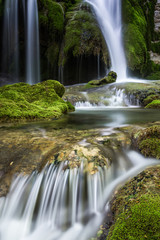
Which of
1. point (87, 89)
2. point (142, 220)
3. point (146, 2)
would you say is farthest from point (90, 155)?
point (146, 2)

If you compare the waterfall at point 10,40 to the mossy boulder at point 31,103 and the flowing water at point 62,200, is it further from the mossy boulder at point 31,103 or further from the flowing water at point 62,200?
the flowing water at point 62,200

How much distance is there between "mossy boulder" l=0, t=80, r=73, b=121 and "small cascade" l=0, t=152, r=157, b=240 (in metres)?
3.20

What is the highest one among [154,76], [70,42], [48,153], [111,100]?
[70,42]

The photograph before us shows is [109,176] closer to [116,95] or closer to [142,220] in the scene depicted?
[142,220]

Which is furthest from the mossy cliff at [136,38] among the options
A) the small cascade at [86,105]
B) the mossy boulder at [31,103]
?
the mossy boulder at [31,103]

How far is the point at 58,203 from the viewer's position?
1.88 metres

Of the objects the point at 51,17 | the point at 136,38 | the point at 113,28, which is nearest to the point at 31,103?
the point at 51,17

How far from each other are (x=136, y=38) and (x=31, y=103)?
20978mm

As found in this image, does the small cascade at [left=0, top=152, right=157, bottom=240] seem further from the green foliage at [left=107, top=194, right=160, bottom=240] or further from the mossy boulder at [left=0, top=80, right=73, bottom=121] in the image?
the mossy boulder at [left=0, top=80, right=73, bottom=121]

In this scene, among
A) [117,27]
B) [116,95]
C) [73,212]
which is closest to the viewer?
[73,212]

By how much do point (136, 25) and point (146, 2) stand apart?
888 centimetres

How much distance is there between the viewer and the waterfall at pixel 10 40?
17.9 m

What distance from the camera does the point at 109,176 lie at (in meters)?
2.10

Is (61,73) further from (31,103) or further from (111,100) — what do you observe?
(31,103)
